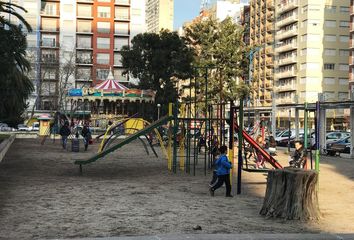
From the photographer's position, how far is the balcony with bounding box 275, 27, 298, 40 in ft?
289

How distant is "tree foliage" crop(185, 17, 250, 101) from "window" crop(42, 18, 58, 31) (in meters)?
44.9

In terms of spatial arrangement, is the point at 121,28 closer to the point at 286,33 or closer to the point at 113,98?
the point at 286,33

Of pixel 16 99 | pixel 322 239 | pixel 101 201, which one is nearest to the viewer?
pixel 322 239

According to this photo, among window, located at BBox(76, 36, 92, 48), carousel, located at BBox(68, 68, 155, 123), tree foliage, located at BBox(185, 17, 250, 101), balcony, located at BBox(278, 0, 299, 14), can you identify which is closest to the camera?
carousel, located at BBox(68, 68, 155, 123)

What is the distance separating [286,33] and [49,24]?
4242 centimetres

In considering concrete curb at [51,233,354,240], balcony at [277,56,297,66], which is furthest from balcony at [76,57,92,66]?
concrete curb at [51,233,354,240]

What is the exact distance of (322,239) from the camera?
7.32m

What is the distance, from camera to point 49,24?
3504 inches

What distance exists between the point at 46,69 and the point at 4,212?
60871 mm

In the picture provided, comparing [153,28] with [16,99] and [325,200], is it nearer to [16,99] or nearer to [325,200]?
[16,99]

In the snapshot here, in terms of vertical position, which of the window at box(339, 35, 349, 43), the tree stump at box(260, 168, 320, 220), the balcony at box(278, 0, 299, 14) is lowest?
the tree stump at box(260, 168, 320, 220)

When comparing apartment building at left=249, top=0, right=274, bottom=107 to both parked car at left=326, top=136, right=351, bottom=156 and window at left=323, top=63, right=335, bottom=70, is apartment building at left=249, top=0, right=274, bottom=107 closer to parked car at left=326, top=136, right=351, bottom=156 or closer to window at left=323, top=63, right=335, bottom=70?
window at left=323, top=63, right=335, bottom=70

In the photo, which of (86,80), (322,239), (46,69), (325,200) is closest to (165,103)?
(46,69)

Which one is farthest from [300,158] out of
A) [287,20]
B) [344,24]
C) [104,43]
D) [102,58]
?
[287,20]
